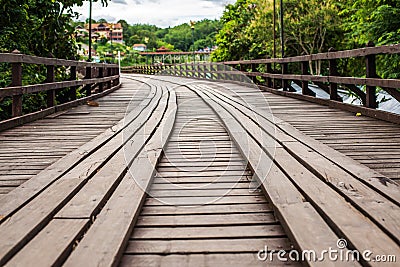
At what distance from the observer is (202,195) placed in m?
2.26

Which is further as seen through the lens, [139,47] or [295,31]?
[139,47]

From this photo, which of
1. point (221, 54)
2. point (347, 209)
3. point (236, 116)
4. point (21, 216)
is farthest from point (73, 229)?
point (221, 54)

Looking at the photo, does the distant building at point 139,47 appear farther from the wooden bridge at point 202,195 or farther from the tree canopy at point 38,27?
Answer: the wooden bridge at point 202,195

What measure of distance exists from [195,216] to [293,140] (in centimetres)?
164

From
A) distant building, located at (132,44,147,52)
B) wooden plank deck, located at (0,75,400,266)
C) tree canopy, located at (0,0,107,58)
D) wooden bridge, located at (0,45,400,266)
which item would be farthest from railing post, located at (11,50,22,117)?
distant building, located at (132,44,147,52)

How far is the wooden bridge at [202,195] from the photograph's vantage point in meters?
1.52

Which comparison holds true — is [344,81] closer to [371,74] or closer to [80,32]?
[371,74]

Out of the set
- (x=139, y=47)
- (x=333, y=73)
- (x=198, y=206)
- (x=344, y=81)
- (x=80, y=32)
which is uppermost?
(x=139, y=47)

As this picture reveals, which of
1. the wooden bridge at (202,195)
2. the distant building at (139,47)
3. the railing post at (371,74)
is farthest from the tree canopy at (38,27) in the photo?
the distant building at (139,47)

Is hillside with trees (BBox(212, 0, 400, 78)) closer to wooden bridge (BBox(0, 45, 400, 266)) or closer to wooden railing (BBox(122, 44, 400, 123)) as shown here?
wooden railing (BBox(122, 44, 400, 123))

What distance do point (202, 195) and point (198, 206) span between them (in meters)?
0.16

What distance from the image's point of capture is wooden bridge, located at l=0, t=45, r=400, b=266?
4.99 feet

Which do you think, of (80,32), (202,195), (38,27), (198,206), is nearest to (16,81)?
(202,195)

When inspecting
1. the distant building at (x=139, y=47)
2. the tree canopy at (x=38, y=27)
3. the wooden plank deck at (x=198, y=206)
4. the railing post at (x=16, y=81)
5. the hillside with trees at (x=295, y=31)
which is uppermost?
the distant building at (x=139, y=47)
